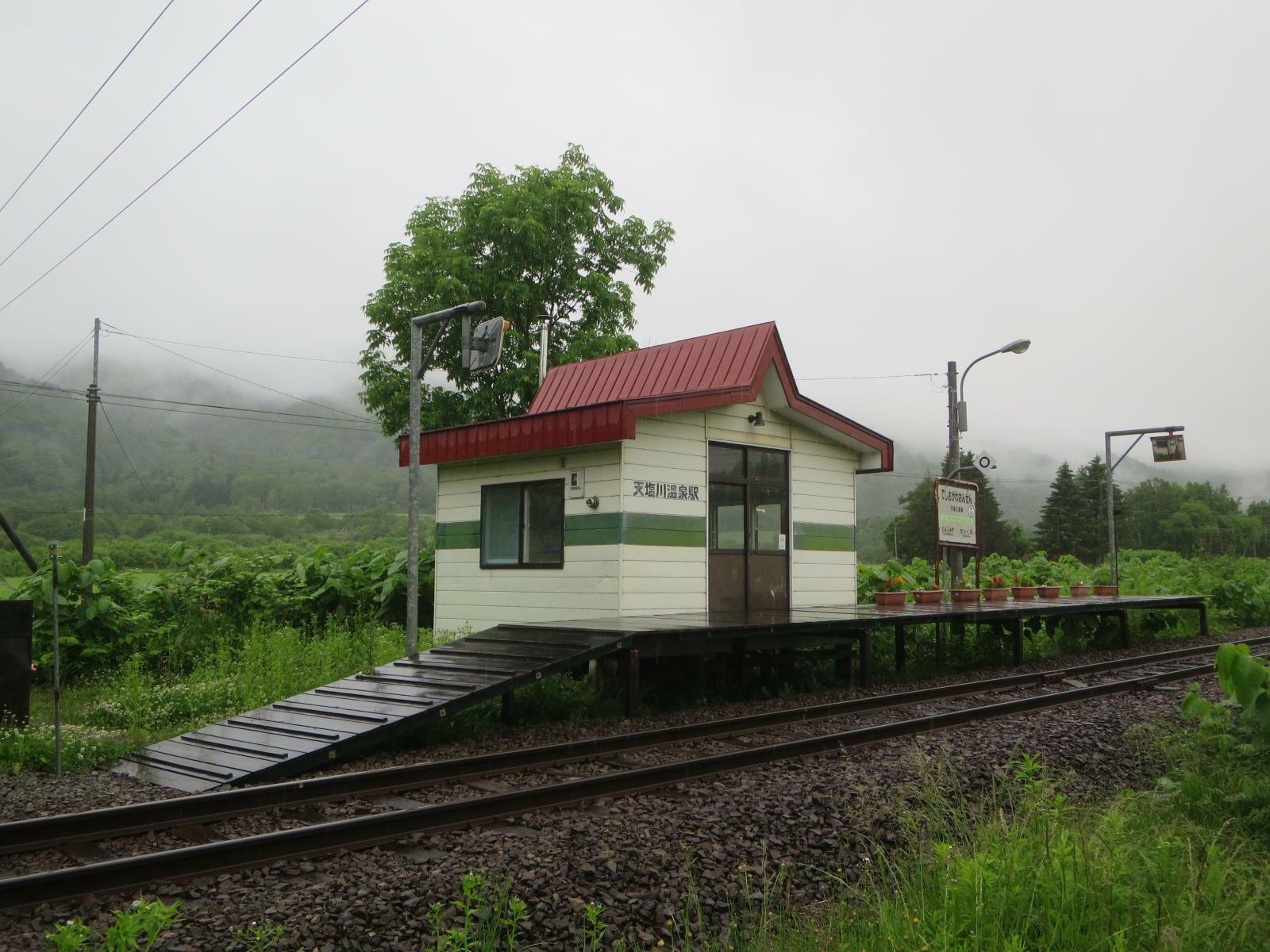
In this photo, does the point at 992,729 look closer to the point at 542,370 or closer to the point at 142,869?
the point at 142,869

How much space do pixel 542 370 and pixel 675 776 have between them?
570 inches

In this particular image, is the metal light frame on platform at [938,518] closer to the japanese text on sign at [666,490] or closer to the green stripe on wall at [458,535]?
the japanese text on sign at [666,490]

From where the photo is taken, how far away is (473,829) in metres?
5.70

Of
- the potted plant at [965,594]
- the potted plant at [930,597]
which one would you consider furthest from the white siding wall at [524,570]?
the potted plant at [965,594]

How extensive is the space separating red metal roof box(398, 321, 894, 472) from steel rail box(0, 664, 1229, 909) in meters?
4.86

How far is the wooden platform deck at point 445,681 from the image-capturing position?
7.22 m

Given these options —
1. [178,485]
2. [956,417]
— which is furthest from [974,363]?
[178,485]

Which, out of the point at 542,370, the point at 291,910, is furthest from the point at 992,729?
the point at 542,370

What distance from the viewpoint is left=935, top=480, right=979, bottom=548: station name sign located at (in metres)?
16.1

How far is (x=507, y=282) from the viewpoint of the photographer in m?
25.2

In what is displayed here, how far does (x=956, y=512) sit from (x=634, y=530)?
6.94 meters

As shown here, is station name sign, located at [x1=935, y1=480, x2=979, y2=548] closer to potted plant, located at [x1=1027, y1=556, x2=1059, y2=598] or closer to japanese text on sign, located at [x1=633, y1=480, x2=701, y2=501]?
japanese text on sign, located at [x1=633, y1=480, x2=701, y2=501]

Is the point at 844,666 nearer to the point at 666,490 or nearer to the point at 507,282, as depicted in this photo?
the point at 666,490

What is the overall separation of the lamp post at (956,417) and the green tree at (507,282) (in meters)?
8.25
